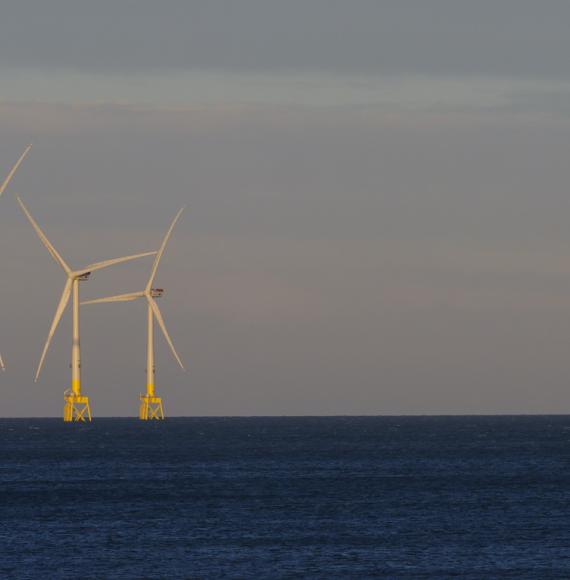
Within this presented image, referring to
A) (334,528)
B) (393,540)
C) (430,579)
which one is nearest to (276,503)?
(334,528)

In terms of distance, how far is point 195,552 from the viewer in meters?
103

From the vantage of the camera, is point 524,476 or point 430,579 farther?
point 524,476

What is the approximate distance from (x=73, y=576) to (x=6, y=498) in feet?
195

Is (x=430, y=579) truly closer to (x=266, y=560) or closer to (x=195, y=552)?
(x=266, y=560)

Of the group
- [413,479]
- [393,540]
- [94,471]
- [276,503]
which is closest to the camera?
[393,540]

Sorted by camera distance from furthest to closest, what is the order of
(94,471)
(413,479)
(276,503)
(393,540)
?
(94,471) < (413,479) < (276,503) < (393,540)

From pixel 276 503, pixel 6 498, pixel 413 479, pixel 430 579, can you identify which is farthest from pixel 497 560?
pixel 413 479

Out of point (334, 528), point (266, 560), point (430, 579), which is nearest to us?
point (430, 579)

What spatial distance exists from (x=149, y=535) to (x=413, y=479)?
69277 mm

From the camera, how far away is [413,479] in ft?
584

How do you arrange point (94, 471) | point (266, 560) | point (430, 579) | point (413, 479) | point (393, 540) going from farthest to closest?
point (94, 471), point (413, 479), point (393, 540), point (266, 560), point (430, 579)

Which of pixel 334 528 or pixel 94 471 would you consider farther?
pixel 94 471

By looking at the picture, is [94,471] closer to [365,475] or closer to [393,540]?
[365,475]

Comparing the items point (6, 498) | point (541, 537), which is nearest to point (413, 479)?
point (6, 498)
